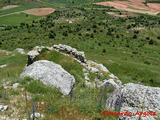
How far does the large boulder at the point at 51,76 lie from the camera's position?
1004 centimetres

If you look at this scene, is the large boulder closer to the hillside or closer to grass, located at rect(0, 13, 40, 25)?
the hillside

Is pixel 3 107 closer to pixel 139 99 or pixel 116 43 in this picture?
pixel 139 99

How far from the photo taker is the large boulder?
395 inches

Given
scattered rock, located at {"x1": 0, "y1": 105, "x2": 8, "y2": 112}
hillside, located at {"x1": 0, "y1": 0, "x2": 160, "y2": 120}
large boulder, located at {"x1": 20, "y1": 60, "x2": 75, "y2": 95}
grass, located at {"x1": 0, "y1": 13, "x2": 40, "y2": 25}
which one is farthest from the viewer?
grass, located at {"x1": 0, "y1": 13, "x2": 40, "y2": 25}

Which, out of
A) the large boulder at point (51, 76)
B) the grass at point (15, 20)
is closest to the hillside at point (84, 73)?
the large boulder at point (51, 76)

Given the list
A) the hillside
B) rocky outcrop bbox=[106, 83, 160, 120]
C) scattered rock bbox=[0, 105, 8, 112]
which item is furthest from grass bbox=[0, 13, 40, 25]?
rocky outcrop bbox=[106, 83, 160, 120]

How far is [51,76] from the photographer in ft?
35.7

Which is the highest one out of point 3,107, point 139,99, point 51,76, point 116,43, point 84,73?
point 3,107

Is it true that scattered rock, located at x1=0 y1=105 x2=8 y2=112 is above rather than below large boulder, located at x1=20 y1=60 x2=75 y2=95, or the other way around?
above

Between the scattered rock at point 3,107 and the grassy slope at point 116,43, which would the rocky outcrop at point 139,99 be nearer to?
the scattered rock at point 3,107

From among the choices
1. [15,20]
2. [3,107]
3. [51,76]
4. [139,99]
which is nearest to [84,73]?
[51,76]

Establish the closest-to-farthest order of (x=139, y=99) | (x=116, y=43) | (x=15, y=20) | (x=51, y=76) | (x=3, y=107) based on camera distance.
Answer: (x=3, y=107) < (x=139, y=99) < (x=51, y=76) < (x=116, y=43) < (x=15, y=20)

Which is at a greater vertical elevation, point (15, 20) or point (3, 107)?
point (3, 107)

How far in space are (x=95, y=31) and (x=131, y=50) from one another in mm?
20883
